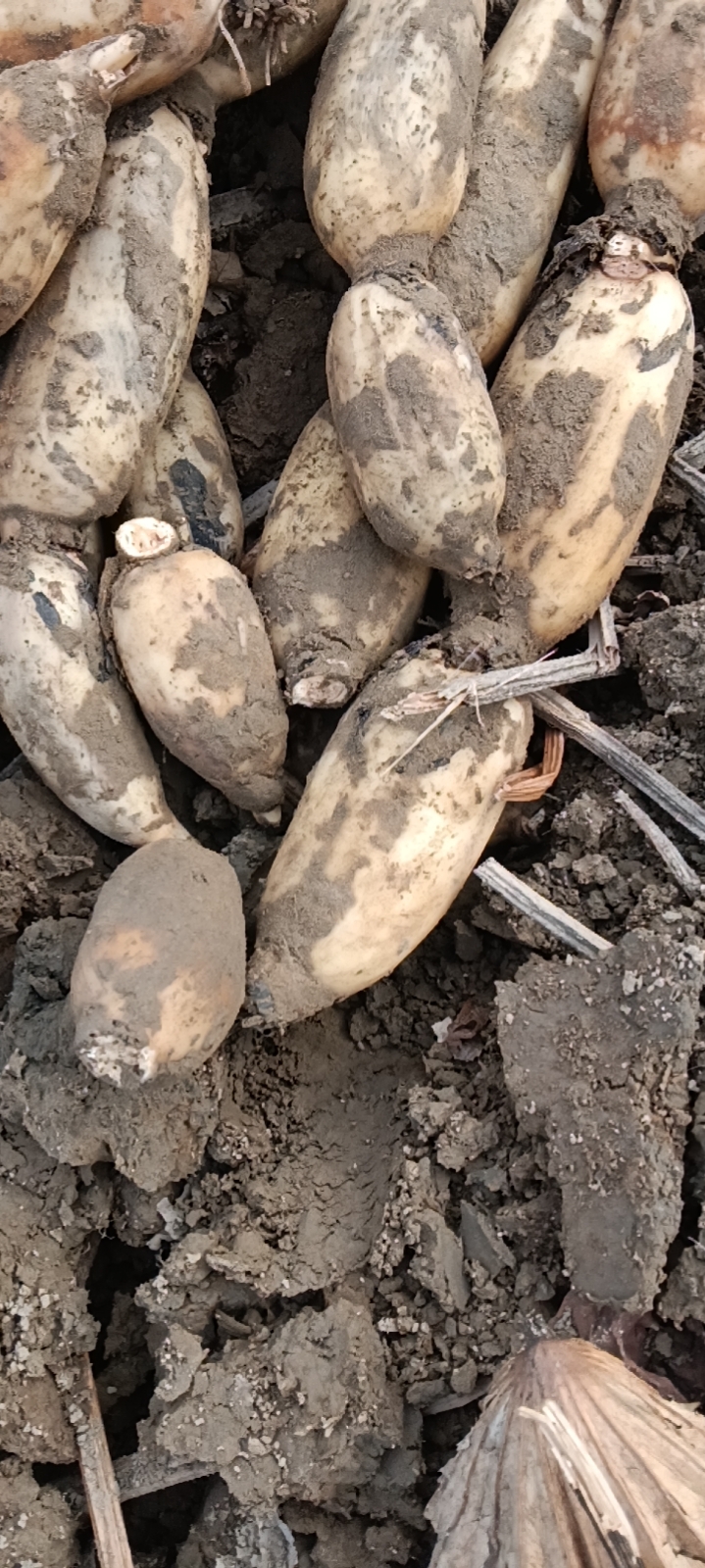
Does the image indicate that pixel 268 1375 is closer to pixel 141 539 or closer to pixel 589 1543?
pixel 589 1543

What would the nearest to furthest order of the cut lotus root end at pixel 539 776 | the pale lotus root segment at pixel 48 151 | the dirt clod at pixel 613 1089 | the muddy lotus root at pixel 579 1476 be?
1. the muddy lotus root at pixel 579 1476
2. the dirt clod at pixel 613 1089
3. the pale lotus root segment at pixel 48 151
4. the cut lotus root end at pixel 539 776

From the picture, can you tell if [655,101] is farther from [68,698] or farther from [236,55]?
[68,698]

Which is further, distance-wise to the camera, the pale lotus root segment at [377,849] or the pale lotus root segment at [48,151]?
the pale lotus root segment at [377,849]

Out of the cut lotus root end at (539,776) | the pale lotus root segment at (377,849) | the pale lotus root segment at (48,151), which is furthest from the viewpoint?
the cut lotus root end at (539,776)

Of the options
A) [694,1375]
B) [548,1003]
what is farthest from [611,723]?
[694,1375]

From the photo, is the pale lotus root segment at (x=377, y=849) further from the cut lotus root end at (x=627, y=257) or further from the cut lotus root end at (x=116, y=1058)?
the cut lotus root end at (x=627, y=257)

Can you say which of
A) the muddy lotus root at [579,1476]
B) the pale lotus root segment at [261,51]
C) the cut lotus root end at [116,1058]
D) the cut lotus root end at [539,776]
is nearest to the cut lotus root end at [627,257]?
the pale lotus root segment at [261,51]
